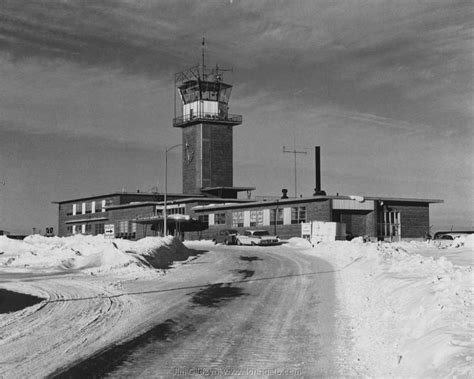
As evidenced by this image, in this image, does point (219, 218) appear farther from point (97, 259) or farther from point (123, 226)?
point (97, 259)

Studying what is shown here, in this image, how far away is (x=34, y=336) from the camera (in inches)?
410

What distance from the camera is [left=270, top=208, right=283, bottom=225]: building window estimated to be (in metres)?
64.2

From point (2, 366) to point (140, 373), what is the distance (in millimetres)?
2072

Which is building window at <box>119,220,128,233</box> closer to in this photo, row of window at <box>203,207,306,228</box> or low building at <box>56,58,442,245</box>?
low building at <box>56,58,442,245</box>

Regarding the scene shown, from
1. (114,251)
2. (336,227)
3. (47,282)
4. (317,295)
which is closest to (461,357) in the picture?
(317,295)

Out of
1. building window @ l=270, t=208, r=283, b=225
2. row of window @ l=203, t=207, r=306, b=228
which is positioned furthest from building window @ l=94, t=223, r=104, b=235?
building window @ l=270, t=208, r=283, b=225

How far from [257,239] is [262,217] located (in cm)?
1349

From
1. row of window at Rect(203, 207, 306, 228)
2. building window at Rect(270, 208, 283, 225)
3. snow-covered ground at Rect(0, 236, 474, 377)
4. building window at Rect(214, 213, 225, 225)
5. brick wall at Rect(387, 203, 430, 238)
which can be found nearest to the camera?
snow-covered ground at Rect(0, 236, 474, 377)

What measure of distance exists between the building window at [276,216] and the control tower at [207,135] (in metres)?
18.4

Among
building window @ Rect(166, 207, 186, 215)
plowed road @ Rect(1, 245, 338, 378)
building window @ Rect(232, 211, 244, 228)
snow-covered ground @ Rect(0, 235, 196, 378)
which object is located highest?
building window @ Rect(166, 207, 186, 215)

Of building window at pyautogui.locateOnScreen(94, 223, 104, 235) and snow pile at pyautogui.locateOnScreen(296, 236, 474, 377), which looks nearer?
snow pile at pyautogui.locateOnScreen(296, 236, 474, 377)

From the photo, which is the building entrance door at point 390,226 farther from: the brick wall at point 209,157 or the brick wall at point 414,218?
the brick wall at point 209,157

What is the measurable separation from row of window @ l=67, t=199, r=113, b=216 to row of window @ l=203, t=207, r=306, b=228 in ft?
102

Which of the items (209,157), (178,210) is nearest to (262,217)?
(178,210)
